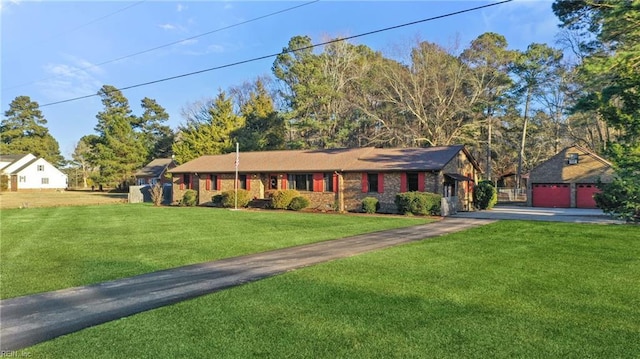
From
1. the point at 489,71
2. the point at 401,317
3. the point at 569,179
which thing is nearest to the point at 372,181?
the point at 569,179

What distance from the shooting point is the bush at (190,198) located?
1289 inches

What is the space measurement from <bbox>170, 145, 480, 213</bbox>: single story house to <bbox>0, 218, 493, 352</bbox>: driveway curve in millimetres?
13758

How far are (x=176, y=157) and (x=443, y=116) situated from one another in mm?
28747

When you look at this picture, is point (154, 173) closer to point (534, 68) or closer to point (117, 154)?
point (117, 154)

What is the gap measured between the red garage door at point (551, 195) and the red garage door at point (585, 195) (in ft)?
2.01

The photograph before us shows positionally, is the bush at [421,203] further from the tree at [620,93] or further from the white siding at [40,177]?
the white siding at [40,177]

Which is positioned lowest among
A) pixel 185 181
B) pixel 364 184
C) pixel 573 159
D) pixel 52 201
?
pixel 52 201

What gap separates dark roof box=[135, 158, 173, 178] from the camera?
178 ft

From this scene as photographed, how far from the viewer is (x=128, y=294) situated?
665 cm

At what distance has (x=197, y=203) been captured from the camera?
3334 centimetres

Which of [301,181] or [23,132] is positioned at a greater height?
[23,132]

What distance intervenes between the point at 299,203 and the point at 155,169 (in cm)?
3643

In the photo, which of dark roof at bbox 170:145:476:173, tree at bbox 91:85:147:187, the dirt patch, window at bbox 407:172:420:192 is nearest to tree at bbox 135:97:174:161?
tree at bbox 91:85:147:187

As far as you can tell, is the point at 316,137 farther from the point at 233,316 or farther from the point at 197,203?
the point at 233,316
